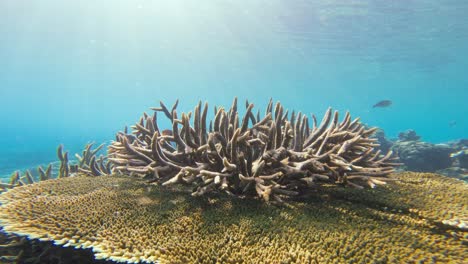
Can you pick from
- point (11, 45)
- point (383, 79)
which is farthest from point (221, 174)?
point (11, 45)

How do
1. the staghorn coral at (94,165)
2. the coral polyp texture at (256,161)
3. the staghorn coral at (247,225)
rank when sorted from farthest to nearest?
the staghorn coral at (94,165), the coral polyp texture at (256,161), the staghorn coral at (247,225)

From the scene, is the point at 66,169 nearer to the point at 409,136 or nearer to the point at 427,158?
the point at 427,158

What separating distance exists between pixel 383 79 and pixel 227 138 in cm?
6411

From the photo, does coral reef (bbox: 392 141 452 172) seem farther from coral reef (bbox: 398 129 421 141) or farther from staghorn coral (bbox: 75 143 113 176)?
staghorn coral (bbox: 75 143 113 176)

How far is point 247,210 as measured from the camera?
234 centimetres

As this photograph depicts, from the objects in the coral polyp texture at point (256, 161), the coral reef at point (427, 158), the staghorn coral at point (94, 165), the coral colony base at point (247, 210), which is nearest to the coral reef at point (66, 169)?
the staghorn coral at point (94, 165)

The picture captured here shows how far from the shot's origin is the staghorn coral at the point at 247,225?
1777 millimetres

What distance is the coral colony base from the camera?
5.98ft

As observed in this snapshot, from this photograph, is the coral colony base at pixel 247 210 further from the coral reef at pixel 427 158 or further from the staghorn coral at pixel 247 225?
the coral reef at pixel 427 158

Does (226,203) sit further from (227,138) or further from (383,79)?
(383,79)

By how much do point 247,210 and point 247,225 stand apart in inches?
9.9

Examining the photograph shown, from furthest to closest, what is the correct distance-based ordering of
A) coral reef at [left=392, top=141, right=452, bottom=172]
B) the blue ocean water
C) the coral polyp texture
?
the blue ocean water < coral reef at [left=392, top=141, right=452, bottom=172] < the coral polyp texture

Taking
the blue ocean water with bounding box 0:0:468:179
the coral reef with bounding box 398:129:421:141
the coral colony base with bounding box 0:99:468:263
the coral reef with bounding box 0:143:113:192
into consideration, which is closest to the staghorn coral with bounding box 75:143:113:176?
the coral reef with bounding box 0:143:113:192

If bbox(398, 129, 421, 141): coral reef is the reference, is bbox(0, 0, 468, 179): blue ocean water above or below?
above
